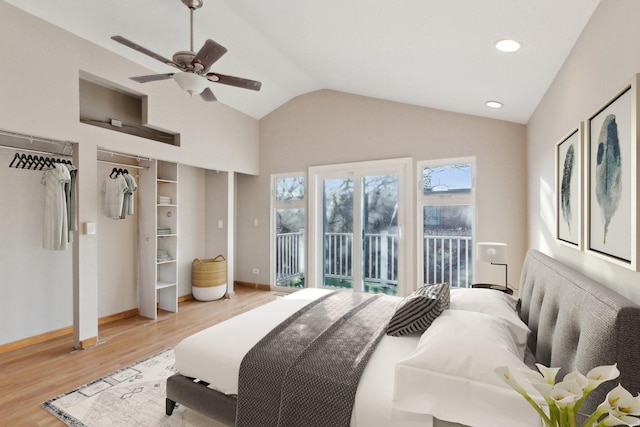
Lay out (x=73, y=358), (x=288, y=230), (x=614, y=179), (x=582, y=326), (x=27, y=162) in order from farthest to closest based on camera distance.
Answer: (x=288, y=230) < (x=27, y=162) < (x=73, y=358) < (x=614, y=179) < (x=582, y=326)

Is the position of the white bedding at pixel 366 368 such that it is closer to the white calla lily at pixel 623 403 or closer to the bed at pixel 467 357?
the bed at pixel 467 357

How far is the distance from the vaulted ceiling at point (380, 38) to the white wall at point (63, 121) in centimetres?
17

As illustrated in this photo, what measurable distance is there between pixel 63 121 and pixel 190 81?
4.56 feet

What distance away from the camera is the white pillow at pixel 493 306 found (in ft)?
5.67

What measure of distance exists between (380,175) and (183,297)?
3.43m

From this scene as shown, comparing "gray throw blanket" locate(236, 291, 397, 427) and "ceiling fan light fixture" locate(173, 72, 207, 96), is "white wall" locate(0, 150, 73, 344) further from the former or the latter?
"gray throw blanket" locate(236, 291, 397, 427)

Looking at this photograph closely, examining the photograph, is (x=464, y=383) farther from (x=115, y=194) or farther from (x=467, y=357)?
(x=115, y=194)

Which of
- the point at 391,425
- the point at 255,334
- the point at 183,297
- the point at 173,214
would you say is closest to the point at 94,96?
the point at 173,214

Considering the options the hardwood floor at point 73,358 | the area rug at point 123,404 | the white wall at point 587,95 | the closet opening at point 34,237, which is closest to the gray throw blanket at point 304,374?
the area rug at point 123,404

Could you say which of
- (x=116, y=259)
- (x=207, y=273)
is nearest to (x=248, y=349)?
(x=116, y=259)

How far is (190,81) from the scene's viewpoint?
2.52 meters

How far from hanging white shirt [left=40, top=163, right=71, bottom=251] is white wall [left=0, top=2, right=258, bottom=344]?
13 cm

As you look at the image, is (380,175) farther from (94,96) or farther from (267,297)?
(94,96)

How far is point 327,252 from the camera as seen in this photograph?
198 inches
